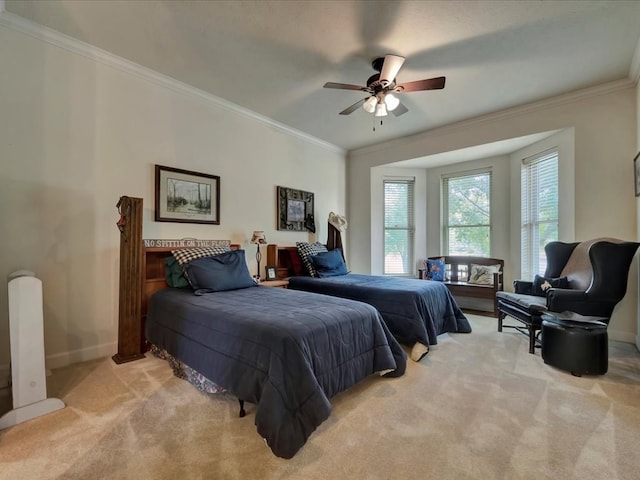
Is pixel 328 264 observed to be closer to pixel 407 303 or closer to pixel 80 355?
pixel 407 303

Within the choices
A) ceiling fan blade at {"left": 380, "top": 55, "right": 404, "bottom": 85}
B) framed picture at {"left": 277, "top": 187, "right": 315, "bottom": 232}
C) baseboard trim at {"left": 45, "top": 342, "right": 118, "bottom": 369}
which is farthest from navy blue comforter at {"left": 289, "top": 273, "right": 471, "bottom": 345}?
baseboard trim at {"left": 45, "top": 342, "right": 118, "bottom": 369}

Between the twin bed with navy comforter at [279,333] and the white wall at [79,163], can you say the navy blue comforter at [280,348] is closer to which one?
the twin bed with navy comforter at [279,333]

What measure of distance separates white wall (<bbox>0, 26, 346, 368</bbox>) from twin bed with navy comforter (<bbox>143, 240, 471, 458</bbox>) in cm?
51

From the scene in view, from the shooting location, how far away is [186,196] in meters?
3.40

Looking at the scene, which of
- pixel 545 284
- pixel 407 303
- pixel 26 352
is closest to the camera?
pixel 26 352

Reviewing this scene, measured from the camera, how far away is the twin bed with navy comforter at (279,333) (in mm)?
1572

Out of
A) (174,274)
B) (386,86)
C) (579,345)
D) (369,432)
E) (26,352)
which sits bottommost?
(369,432)

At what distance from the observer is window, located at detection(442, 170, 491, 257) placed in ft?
16.3

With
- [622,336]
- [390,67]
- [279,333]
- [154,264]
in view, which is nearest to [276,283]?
[154,264]

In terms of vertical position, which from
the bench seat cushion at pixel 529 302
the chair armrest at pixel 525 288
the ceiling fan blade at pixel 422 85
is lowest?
the bench seat cushion at pixel 529 302

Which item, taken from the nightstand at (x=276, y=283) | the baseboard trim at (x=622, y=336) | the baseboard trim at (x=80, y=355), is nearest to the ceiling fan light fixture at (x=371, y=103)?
the nightstand at (x=276, y=283)

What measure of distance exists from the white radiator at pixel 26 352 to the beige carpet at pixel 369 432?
0.09 m

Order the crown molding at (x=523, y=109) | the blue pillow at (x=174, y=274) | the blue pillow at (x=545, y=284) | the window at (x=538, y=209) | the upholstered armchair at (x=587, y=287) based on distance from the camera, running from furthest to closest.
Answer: the window at (x=538, y=209) → the crown molding at (x=523, y=109) → the blue pillow at (x=545, y=284) → the blue pillow at (x=174, y=274) → the upholstered armchair at (x=587, y=287)

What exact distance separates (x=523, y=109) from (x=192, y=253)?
14.4ft
